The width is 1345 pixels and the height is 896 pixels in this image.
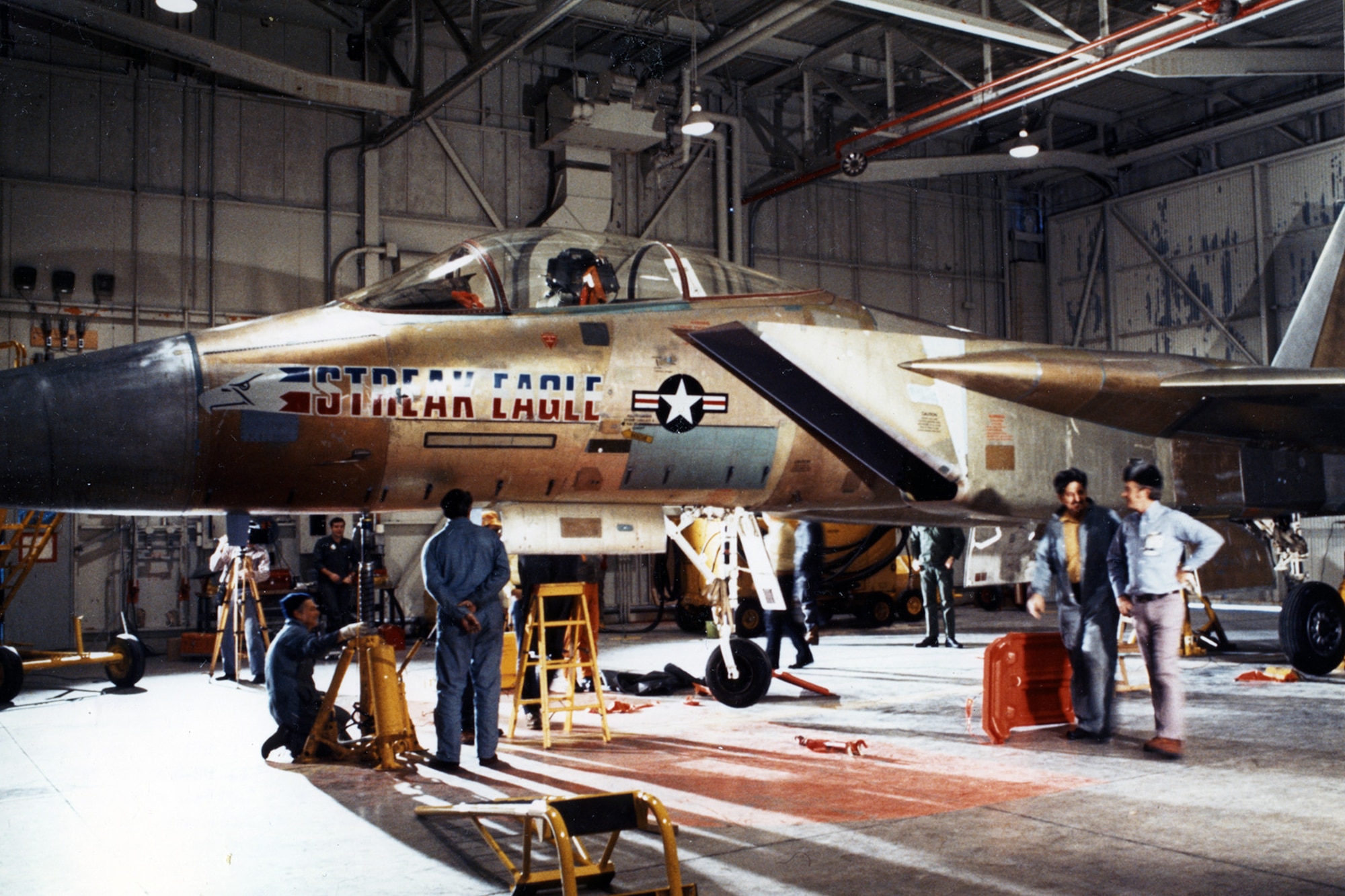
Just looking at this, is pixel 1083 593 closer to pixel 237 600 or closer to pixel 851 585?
pixel 237 600

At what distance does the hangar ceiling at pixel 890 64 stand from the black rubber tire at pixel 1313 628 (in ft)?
22.8

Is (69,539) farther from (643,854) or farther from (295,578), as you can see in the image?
(643,854)

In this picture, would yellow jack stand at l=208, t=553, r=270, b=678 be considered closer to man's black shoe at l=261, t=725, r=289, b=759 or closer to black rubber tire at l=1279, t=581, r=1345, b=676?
man's black shoe at l=261, t=725, r=289, b=759

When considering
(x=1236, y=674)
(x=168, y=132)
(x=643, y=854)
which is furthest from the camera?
(x=168, y=132)

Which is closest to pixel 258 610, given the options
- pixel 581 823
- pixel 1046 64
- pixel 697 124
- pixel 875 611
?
pixel 697 124

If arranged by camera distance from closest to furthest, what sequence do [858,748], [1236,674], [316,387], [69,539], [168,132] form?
[316,387]
[858,748]
[1236,674]
[69,539]
[168,132]

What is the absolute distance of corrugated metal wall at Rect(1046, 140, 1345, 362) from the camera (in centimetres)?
2025

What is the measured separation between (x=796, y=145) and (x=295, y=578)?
502 inches

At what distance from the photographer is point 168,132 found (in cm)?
1655

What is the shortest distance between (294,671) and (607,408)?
8.58 ft

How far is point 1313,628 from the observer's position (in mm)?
9758

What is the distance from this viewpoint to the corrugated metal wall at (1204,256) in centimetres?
2025

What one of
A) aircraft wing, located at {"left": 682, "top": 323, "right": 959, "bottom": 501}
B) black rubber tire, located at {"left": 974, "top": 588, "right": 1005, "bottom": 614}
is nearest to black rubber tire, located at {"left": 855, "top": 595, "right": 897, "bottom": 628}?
black rubber tire, located at {"left": 974, "top": 588, "right": 1005, "bottom": 614}

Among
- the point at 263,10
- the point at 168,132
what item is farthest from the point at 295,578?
the point at 263,10
